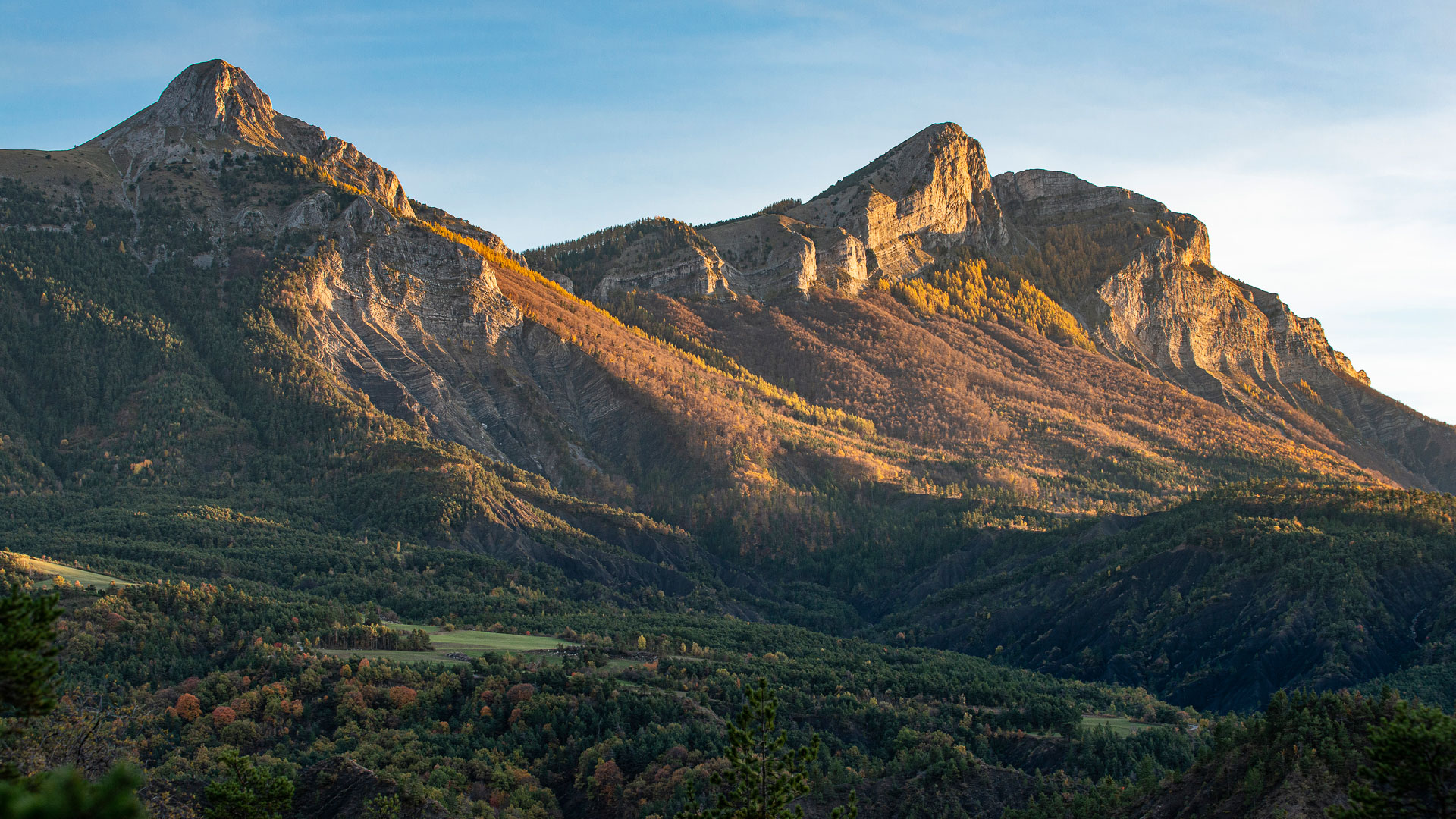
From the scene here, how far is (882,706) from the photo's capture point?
100188 millimetres

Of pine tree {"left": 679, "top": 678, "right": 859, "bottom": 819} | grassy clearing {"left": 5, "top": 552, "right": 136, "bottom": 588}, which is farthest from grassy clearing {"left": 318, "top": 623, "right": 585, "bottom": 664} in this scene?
pine tree {"left": 679, "top": 678, "right": 859, "bottom": 819}

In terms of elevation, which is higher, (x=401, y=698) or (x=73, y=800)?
(x=73, y=800)

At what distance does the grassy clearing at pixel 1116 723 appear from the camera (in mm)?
96562

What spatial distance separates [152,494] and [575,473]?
66122 mm

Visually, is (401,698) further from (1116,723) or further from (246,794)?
(1116,723)

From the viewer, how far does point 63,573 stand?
358 ft

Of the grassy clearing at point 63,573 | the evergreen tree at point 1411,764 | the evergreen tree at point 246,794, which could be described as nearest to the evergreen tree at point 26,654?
the evergreen tree at point 246,794

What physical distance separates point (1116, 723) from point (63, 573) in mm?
94147

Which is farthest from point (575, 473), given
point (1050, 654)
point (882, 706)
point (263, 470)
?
point (882, 706)

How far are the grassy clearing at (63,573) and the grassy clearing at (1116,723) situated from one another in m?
85.2

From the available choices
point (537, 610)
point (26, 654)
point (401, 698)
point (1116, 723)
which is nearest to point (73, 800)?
point (26, 654)

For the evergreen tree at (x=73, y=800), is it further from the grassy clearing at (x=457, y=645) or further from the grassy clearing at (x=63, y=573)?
the grassy clearing at (x=63, y=573)

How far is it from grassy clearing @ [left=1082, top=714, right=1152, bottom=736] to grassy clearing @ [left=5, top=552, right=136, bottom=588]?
85.2m

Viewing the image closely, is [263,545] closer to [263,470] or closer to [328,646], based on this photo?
[263,470]
